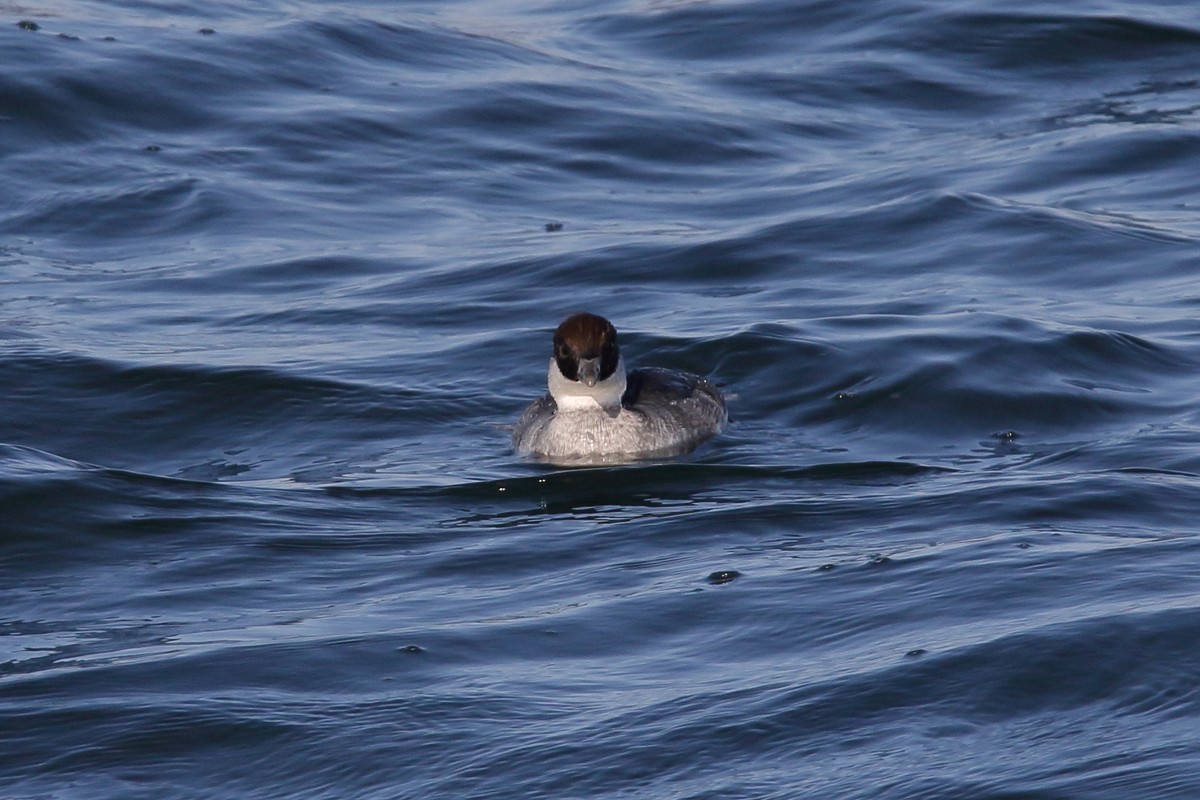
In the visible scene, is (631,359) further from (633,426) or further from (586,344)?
Result: (586,344)

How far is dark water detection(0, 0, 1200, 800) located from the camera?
7.03m

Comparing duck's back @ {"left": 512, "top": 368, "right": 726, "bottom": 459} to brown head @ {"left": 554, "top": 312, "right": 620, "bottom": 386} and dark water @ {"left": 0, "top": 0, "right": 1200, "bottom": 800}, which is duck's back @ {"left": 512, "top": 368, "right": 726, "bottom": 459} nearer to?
dark water @ {"left": 0, "top": 0, "right": 1200, "bottom": 800}

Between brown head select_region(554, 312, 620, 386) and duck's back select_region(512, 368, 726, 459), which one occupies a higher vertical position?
brown head select_region(554, 312, 620, 386)

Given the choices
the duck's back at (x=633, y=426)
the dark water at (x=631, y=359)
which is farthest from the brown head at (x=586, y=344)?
the dark water at (x=631, y=359)

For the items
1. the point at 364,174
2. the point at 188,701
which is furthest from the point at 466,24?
the point at 188,701

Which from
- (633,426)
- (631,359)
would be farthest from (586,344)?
(631,359)

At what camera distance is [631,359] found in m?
13.8

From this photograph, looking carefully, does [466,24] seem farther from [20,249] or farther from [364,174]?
[20,249]

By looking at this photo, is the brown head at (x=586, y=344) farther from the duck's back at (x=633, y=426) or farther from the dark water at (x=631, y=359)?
the dark water at (x=631, y=359)

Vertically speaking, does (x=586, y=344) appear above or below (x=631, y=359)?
above

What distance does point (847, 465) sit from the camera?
1101cm

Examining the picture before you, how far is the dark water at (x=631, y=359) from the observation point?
703 cm

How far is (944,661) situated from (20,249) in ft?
35.3

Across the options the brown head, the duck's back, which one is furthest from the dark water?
the brown head
